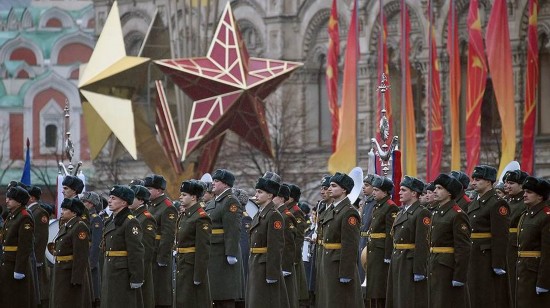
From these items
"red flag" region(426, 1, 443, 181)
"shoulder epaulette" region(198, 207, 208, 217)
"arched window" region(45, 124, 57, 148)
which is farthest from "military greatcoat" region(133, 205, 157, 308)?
"arched window" region(45, 124, 57, 148)

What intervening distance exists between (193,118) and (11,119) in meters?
28.6

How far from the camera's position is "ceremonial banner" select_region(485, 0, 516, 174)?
31750 millimetres

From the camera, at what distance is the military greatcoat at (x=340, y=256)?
19.0 meters

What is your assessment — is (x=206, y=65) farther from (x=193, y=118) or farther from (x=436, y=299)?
(x=436, y=299)

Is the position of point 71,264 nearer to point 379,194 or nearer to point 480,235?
point 379,194

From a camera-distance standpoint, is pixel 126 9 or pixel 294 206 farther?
pixel 126 9

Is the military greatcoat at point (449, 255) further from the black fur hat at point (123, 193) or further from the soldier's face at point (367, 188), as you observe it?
the black fur hat at point (123, 193)

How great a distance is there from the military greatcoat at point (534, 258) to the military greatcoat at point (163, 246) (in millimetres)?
4844

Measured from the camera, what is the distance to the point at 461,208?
61.3 feet

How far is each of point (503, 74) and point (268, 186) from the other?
13700mm

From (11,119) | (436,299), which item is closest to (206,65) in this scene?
(436,299)

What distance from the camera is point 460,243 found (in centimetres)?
1800

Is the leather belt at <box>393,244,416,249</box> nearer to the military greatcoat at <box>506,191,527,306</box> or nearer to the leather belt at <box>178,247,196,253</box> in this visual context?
the military greatcoat at <box>506,191,527,306</box>

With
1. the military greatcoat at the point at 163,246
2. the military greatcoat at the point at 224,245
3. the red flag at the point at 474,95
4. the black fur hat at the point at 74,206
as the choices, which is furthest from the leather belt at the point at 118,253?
the red flag at the point at 474,95
